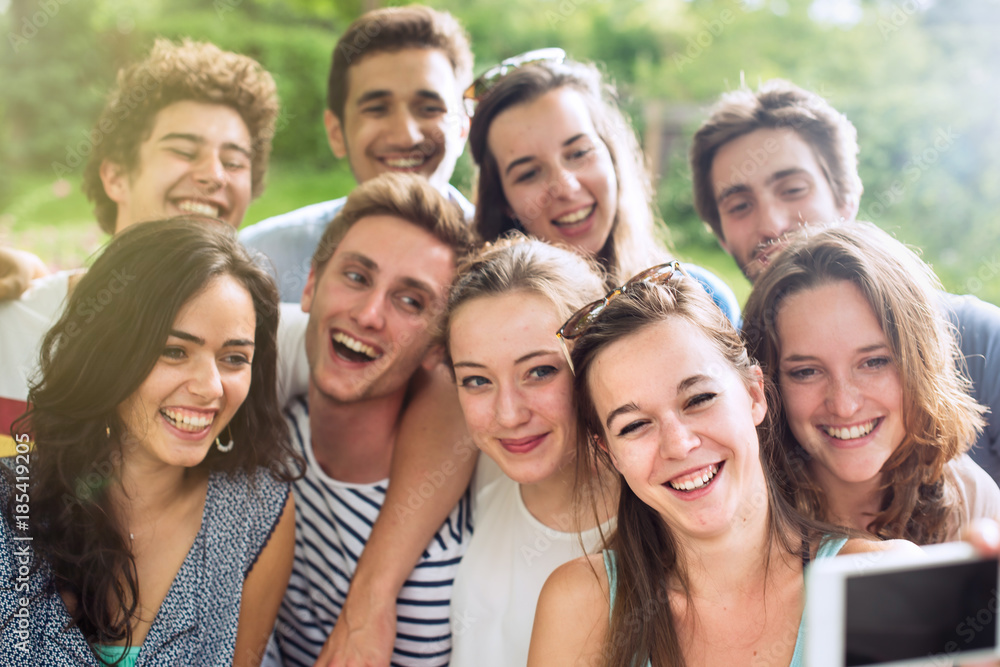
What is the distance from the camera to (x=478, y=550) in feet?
9.02

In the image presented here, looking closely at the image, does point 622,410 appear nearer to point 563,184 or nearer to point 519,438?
point 519,438

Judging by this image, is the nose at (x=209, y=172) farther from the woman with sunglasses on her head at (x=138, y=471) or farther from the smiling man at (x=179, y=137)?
the woman with sunglasses on her head at (x=138, y=471)

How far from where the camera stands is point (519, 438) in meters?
2.53

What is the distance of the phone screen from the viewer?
1334 mm

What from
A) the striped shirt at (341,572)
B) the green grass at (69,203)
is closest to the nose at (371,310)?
the striped shirt at (341,572)

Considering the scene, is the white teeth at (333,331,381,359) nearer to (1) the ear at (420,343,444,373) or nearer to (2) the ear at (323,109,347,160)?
(1) the ear at (420,343,444,373)

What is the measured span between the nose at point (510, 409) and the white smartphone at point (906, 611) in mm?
1236

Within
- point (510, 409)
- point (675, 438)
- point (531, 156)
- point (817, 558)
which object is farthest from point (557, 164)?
point (817, 558)

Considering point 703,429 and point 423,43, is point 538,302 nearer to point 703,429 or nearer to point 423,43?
point 703,429

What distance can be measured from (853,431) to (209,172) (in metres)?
2.95

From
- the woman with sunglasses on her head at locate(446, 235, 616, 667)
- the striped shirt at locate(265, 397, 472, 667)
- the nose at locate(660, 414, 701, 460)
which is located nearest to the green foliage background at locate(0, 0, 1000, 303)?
the striped shirt at locate(265, 397, 472, 667)

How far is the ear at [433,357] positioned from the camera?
301 cm

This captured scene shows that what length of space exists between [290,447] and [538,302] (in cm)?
113

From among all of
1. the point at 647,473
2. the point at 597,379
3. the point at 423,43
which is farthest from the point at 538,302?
the point at 423,43
